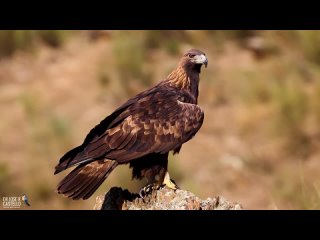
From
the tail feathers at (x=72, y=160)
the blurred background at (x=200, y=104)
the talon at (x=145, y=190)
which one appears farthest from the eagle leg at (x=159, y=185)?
the blurred background at (x=200, y=104)

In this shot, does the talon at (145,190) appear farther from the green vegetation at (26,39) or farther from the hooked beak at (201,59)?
the green vegetation at (26,39)

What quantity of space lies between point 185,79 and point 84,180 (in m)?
2.04

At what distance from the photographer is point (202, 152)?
16.4m

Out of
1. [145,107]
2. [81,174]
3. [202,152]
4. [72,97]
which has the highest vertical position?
[72,97]

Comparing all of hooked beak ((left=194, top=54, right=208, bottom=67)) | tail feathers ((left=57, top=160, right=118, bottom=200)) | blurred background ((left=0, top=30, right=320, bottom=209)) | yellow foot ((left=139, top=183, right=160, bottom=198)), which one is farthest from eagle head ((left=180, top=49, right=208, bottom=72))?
blurred background ((left=0, top=30, right=320, bottom=209))

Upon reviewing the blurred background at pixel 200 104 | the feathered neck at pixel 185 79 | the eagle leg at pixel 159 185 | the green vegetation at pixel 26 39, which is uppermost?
the green vegetation at pixel 26 39

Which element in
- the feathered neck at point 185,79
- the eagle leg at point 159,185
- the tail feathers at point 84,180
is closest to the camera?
the tail feathers at point 84,180

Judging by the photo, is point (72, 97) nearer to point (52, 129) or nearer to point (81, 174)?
point (52, 129)

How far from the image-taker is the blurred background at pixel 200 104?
1546cm

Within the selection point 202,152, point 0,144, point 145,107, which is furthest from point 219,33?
point 145,107

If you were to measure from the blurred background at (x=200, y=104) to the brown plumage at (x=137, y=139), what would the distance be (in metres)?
3.27

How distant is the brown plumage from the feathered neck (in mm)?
141

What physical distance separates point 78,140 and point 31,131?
94 cm

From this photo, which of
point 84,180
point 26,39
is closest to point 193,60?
point 84,180
